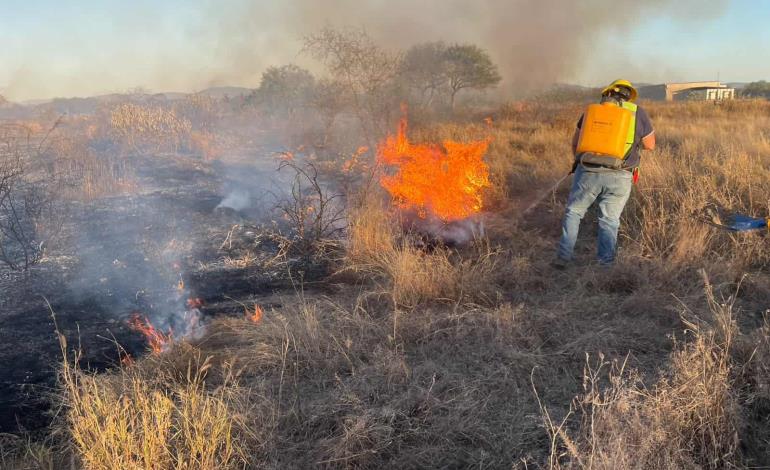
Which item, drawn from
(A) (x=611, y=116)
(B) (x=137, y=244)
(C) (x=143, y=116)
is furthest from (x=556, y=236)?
(C) (x=143, y=116)

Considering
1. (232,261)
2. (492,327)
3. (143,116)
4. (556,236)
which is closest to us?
(492,327)

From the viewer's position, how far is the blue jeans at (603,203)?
502cm

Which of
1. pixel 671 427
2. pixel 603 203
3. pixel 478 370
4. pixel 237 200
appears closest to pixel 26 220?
pixel 237 200

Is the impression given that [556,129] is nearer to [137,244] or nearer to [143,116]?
[137,244]

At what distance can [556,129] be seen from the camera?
500 inches

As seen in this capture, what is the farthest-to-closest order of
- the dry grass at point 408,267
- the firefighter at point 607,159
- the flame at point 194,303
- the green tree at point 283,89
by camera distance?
the green tree at point 283,89
the firefighter at point 607,159
the flame at point 194,303
the dry grass at point 408,267

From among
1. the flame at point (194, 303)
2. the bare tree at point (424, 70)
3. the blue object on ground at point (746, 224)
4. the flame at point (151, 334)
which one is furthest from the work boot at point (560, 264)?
the bare tree at point (424, 70)

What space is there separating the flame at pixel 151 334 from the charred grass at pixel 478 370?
28 centimetres

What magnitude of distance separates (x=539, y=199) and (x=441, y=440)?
5419 mm

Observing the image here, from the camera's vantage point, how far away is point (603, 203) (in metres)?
5.11

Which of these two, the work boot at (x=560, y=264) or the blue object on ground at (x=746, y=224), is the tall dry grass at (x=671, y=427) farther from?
the blue object on ground at (x=746, y=224)

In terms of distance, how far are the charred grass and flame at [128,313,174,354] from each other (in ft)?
0.90

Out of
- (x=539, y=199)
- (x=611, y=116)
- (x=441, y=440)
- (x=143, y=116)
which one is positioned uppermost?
(x=143, y=116)

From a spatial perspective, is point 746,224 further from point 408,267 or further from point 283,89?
point 283,89
